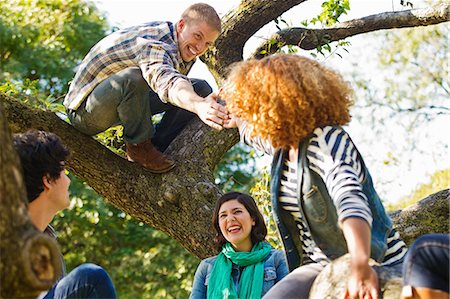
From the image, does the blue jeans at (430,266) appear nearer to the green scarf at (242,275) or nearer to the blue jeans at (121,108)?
the green scarf at (242,275)

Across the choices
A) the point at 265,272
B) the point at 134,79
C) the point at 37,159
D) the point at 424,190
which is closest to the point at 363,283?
the point at 37,159

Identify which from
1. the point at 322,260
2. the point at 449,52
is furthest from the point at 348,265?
the point at 449,52

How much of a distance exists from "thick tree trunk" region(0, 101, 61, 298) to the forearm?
1995 millimetres

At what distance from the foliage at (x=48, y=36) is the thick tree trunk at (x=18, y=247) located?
15457mm

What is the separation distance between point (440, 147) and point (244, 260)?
1346 cm

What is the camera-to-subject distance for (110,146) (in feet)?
18.8

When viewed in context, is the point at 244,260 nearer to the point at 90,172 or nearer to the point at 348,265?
the point at 90,172

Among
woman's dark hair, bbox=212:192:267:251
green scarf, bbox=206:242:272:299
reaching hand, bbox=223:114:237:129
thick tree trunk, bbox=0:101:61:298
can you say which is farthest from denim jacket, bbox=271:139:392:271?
woman's dark hair, bbox=212:192:267:251

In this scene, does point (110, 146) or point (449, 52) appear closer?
point (110, 146)

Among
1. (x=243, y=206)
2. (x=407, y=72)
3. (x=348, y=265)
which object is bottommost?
(x=348, y=265)

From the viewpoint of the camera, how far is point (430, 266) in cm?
275

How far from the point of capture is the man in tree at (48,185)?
124 inches

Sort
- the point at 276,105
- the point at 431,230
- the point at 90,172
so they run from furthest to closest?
the point at 90,172, the point at 431,230, the point at 276,105

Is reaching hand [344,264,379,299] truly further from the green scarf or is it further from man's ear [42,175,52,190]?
the green scarf
